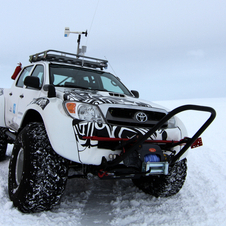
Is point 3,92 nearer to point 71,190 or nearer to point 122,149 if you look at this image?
point 71,190

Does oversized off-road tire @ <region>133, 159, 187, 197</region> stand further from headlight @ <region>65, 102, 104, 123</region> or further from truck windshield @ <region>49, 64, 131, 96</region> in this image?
truck windshield @ <region>49, 64, 131, 96</region>

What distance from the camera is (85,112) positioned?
248 centimetres

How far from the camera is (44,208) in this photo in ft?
8.45

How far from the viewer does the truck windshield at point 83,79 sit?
3.57 m

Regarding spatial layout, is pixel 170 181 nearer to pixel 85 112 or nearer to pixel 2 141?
pixel 85 112

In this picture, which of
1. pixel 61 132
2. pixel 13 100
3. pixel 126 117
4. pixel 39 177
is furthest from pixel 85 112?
pixel 13 100

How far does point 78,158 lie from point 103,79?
215cm

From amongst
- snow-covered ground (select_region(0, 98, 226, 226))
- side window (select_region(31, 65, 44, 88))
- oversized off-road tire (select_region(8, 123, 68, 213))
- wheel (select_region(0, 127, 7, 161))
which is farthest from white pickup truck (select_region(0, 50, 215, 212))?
wheel (select_region(0, 127, 7, 161))

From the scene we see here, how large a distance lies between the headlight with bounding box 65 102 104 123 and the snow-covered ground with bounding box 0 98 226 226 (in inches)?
44.4

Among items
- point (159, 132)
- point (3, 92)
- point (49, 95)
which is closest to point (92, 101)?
point (49, 95)

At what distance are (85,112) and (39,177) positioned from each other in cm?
83

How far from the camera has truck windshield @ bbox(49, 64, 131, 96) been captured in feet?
11.7

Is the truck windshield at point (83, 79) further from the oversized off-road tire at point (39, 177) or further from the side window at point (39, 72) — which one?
the oversized off-road tire at point (39, 177)

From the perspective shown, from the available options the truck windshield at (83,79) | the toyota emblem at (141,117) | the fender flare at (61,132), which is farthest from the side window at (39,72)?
the toyota emblem at (141,117)
